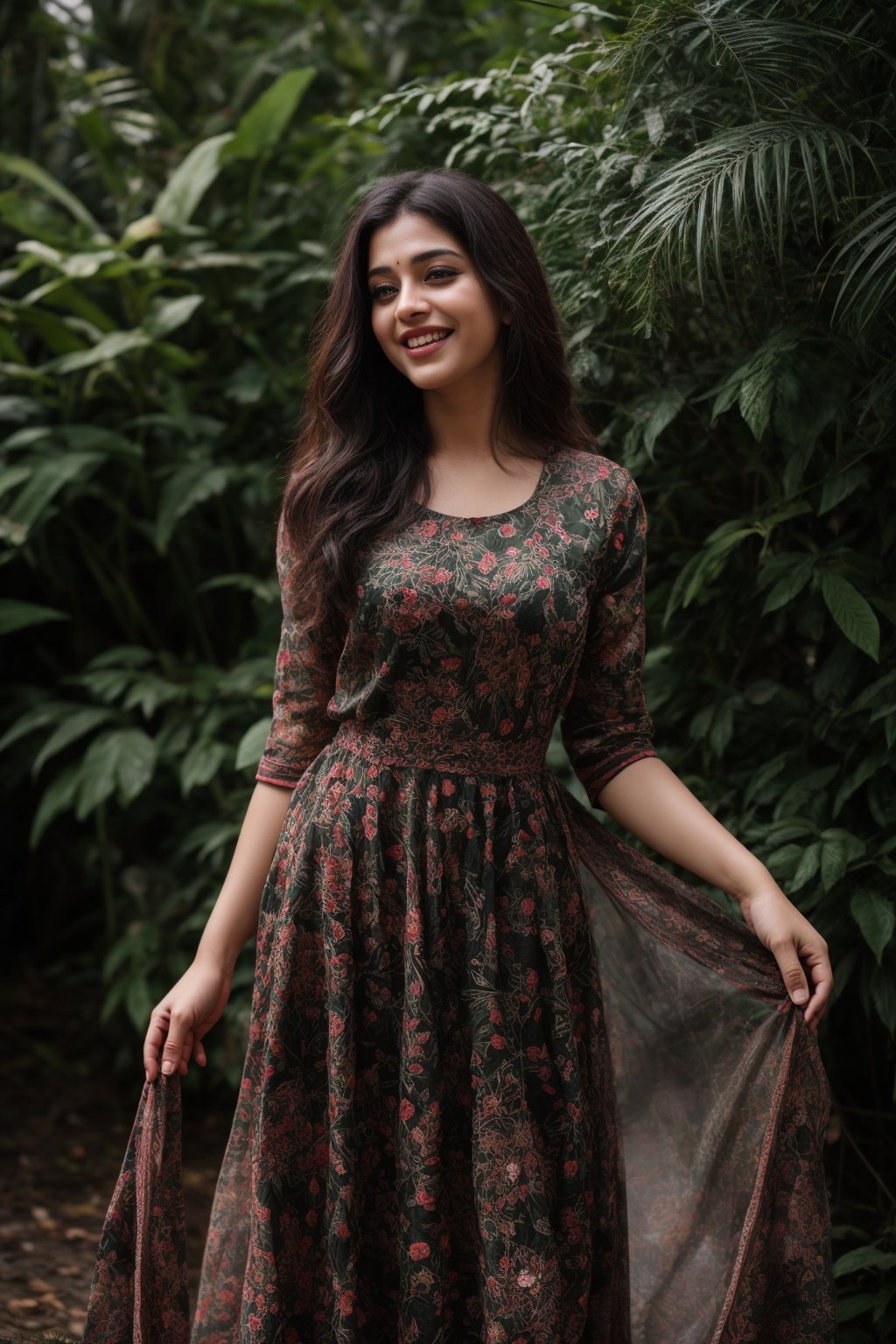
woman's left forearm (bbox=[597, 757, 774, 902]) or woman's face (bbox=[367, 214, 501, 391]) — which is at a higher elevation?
woman's face (bbox=[367, 214, 501, 391])

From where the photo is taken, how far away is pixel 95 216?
3.45 m

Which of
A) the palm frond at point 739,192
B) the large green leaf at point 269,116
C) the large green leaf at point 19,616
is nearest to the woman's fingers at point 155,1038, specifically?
the palm frond at point 739,192

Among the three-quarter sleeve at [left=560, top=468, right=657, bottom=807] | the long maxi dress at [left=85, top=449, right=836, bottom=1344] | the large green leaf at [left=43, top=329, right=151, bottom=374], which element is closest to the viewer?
the long maxi dress at [left=85, top=449, right=836, bottom=1344]

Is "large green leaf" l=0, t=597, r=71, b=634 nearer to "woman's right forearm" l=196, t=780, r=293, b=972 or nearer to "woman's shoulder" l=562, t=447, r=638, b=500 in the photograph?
"woman's right forearm" l=196, t=780, r=293, b=972

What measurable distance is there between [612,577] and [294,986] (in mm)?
666

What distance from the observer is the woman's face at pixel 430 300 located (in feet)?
5.28

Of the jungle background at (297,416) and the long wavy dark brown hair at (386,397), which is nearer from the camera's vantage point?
the long wavy dark brown hair at (386,397)

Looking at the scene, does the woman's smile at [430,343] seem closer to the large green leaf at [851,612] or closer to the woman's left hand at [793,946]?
the large green leaf at [851,612]

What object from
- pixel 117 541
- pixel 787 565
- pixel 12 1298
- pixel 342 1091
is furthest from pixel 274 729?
pixel 117 541

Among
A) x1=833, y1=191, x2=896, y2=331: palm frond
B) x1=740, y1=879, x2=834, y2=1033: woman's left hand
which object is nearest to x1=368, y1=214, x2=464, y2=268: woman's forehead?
x1=833, y1=191, x2=896, y2=331: palm frond

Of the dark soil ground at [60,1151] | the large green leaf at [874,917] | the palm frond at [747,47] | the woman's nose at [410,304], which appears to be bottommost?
the dark soil ground at [60,1151]

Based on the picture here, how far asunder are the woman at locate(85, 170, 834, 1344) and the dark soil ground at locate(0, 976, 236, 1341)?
884mm

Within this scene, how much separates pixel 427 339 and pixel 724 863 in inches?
29.8

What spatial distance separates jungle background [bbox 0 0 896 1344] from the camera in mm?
1790
